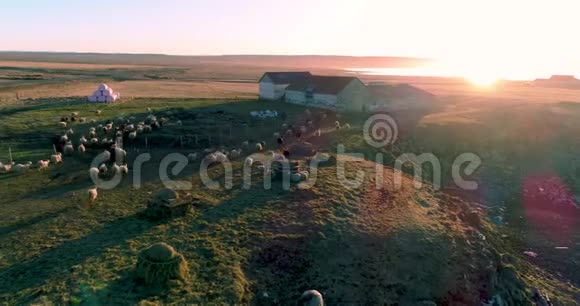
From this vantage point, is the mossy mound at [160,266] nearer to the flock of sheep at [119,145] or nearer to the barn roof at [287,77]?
the flock of sheep at [119,145]

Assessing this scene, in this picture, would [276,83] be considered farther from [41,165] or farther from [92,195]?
[92,195]

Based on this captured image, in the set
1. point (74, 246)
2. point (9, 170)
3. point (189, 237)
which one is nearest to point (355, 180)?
point (189, 237)

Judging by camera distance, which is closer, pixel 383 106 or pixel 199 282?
pixel 199 282

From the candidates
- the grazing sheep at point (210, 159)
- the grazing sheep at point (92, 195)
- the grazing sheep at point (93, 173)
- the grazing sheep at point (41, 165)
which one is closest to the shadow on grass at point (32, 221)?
the grazing sheep at point (92, 195)

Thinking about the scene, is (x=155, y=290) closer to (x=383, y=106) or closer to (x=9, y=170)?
(x=9, y=170)

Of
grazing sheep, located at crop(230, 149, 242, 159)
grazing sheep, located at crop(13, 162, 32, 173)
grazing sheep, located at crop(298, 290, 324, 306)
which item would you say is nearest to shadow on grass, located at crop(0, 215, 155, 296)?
grazing sheep, located at crop(298, 290, 324, 306)

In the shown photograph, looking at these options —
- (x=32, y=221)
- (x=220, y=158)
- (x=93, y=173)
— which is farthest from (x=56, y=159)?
(x=220, y=158)
